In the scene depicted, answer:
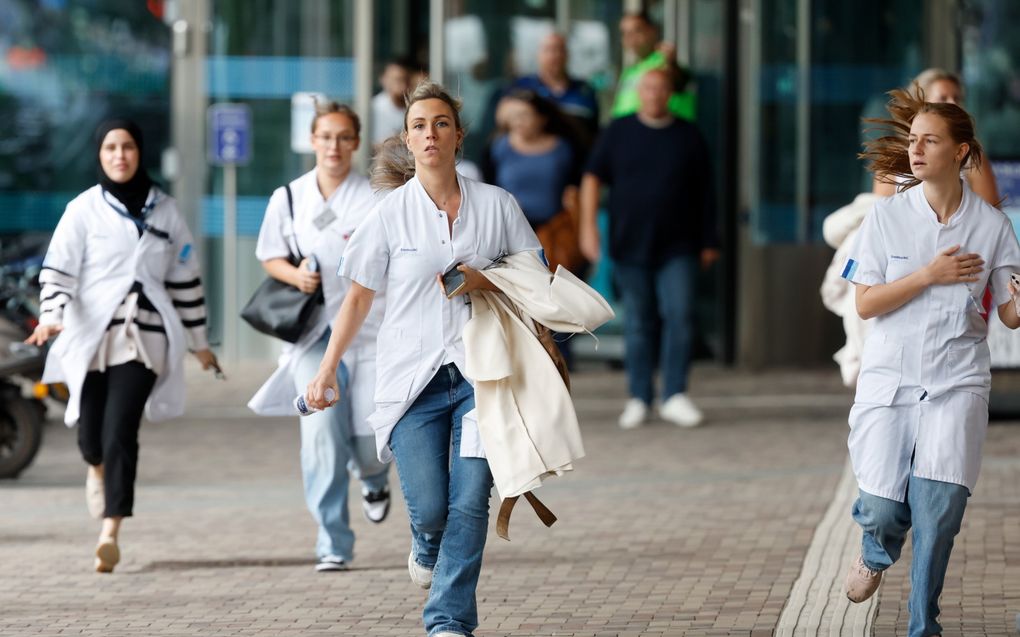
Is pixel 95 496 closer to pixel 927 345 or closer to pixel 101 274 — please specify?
pixel 101 274

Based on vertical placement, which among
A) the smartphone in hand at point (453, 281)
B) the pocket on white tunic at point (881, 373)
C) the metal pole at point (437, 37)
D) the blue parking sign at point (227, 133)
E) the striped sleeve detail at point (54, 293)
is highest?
the metal pole at point (437, 37)

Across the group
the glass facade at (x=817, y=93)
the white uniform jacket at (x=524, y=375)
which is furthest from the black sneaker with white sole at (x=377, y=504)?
the glass facade at (x=817, y=93)

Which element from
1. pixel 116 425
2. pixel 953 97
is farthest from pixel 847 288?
pixel 116 425

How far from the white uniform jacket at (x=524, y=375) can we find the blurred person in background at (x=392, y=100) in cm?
737

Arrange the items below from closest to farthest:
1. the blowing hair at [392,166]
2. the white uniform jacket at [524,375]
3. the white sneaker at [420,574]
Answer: the white uniform jacket at [524,375]
the white sneaker at [420,574]
the blowing hair at [392,166]

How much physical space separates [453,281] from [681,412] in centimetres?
665

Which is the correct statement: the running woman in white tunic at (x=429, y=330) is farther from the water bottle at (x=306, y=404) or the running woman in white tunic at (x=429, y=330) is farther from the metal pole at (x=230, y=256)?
the metal pole at (x=230, y=256)

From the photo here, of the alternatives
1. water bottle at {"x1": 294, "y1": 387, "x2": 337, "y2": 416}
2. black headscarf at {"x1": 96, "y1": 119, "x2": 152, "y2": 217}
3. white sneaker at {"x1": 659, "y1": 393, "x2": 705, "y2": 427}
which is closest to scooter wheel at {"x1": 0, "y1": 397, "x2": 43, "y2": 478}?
black headscarf at {"x1": 96, "y1": 119, "x2": 152, "y2": 217}

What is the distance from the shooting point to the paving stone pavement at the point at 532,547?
676 cm

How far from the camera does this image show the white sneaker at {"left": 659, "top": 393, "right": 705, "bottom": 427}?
1238 cm

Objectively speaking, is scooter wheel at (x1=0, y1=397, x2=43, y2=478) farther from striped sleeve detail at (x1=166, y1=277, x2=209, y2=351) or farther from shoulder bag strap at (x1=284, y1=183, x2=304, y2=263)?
shoulder bag strap at (x1=284, y1=183, x2=304, y2=263)

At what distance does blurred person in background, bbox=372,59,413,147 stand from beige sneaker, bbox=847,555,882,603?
24.7 ft

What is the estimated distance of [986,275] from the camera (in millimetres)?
5938

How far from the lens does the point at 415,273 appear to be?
600cm
